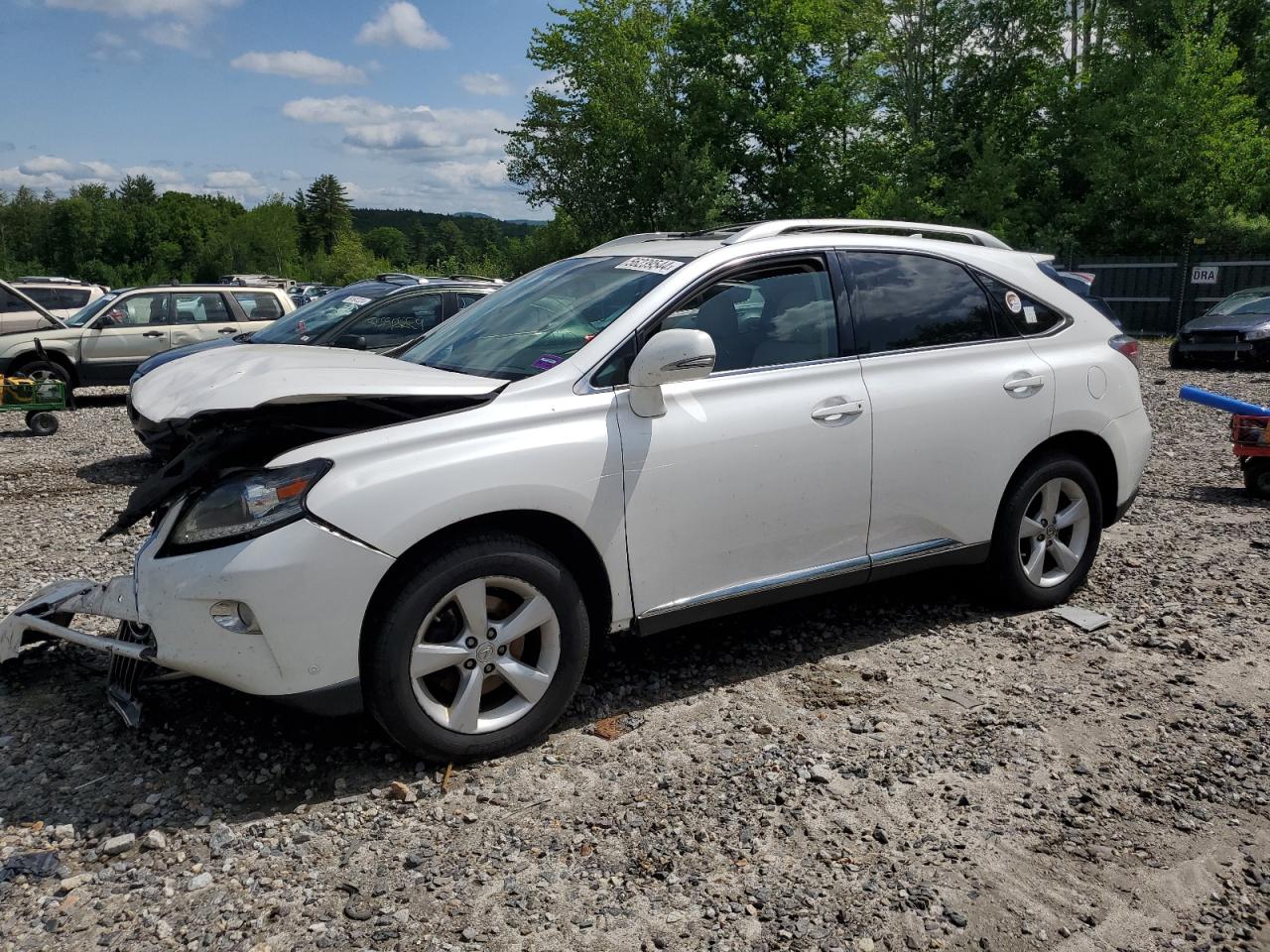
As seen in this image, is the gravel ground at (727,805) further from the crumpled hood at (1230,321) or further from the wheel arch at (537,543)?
the crumpled hood at (1230,321)

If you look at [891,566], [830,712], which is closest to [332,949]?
[830,712]

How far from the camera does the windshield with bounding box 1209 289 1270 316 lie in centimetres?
1728

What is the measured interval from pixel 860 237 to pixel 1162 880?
9.21 ft

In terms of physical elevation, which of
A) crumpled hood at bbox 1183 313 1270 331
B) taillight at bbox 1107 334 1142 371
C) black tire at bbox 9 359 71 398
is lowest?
black tire at bbox 9 359 71 398

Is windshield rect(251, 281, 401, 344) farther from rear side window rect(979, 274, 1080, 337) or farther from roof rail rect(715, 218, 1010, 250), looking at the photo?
rear side window rect(979, 274, 1080, 337)

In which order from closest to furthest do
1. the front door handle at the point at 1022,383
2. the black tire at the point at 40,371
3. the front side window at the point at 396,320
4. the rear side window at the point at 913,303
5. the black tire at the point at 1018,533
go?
the rear side window at the point at 913,303, the front door handle at the point at 1022,383, the black tire at the point at 1018,533, the front side window at the point at 396,320, the black tire at the point at 40,371

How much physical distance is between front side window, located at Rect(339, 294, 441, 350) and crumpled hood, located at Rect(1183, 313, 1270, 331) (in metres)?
13.7

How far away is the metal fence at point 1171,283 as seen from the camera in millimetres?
23922

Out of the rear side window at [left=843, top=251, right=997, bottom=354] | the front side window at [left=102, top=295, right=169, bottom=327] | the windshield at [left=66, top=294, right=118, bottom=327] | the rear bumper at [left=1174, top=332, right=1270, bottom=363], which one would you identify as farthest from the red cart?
the windshield at [left=66, top=294, right=118, bottom=327]

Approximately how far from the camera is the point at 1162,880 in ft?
9.12

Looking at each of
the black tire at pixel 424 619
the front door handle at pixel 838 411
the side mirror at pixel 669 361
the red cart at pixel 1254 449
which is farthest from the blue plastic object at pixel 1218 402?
the black tire at pixel 424 619

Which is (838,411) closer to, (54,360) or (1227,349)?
(54,360)

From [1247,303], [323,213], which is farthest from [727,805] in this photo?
[323,213]

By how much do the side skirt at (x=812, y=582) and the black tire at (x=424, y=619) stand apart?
0.34 metres
